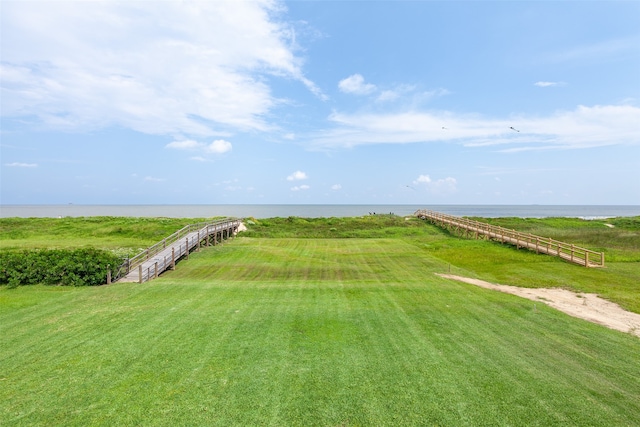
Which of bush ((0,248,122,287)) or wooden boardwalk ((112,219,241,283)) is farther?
wooden boardwalk ((112,219,241,283))

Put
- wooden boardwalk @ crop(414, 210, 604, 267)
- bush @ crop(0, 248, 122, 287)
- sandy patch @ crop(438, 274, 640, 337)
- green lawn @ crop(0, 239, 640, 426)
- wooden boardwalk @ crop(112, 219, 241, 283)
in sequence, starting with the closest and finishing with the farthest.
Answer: green lawn @ crop(0, 239, 640, 426), sandy patch @ crop(438, 274, 640, 337), bush @ crop(0, 248, 122, 287), wooden boardwalk @ crop(112, 219, 241, 283), wooden boardwalk @ crop(414, 210, 604, 267)

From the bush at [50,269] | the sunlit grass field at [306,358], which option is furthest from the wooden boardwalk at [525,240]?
the bush at [50,269]

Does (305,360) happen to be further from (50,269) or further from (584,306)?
(50,269)

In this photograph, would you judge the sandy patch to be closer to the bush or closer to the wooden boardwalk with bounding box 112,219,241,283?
the wooden boardwalk with bounding box 112,219,241,283

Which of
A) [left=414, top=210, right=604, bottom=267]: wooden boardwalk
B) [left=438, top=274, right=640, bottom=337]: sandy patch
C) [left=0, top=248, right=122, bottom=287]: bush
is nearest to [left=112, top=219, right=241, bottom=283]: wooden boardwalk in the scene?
[left=0, top=248, right=122, bottom=287]: bush

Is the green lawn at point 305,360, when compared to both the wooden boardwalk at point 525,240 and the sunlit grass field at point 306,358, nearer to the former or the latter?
the sunlit grass field at point 306,358
